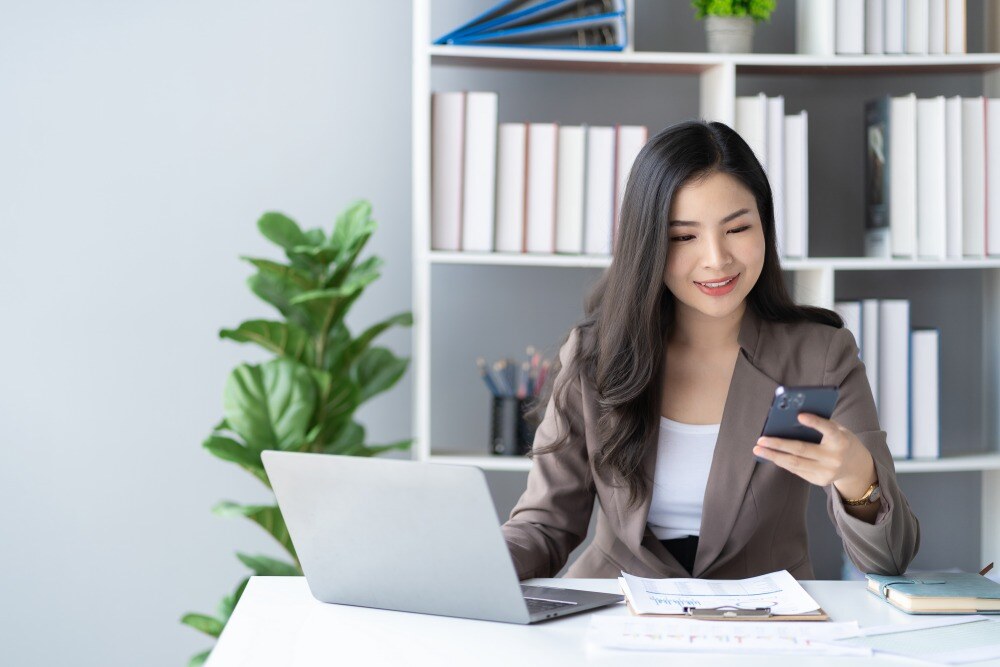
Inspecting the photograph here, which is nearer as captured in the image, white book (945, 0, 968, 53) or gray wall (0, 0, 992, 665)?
white book (945, 0, 968, 53)

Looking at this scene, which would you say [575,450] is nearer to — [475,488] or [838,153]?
[475,488]

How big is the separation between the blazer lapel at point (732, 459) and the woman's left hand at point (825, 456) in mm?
268

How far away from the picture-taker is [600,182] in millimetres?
2338

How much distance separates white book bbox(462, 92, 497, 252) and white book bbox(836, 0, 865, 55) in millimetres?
794

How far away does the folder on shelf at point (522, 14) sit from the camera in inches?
89.5

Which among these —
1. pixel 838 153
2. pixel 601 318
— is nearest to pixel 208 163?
pixel 601 318

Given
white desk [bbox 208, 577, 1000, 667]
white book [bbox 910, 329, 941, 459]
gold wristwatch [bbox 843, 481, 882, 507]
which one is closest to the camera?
white desk [bbox 208, 577, 1000, 667]

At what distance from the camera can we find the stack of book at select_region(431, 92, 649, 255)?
2.30 metres

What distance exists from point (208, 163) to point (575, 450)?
51.9 inches

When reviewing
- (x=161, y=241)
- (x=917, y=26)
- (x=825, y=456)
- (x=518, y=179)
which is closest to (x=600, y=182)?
(x=518, y=179)

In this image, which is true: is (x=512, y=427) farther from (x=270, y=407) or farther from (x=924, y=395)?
(x=924, y=395)

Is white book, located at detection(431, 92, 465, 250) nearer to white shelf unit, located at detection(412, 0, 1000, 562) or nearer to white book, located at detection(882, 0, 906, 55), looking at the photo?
white shelf unit, located at detection(412, 0, 1000, 562)

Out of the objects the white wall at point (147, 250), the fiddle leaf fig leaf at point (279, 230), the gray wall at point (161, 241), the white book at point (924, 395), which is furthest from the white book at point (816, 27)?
the fiddle leaf fig leaf at point (279, 230)

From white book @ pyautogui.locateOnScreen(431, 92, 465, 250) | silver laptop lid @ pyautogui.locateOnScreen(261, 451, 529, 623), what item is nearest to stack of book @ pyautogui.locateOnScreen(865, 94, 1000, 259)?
white book @ pyautogui.locateOnScreen(431, 92, 465, 250)
